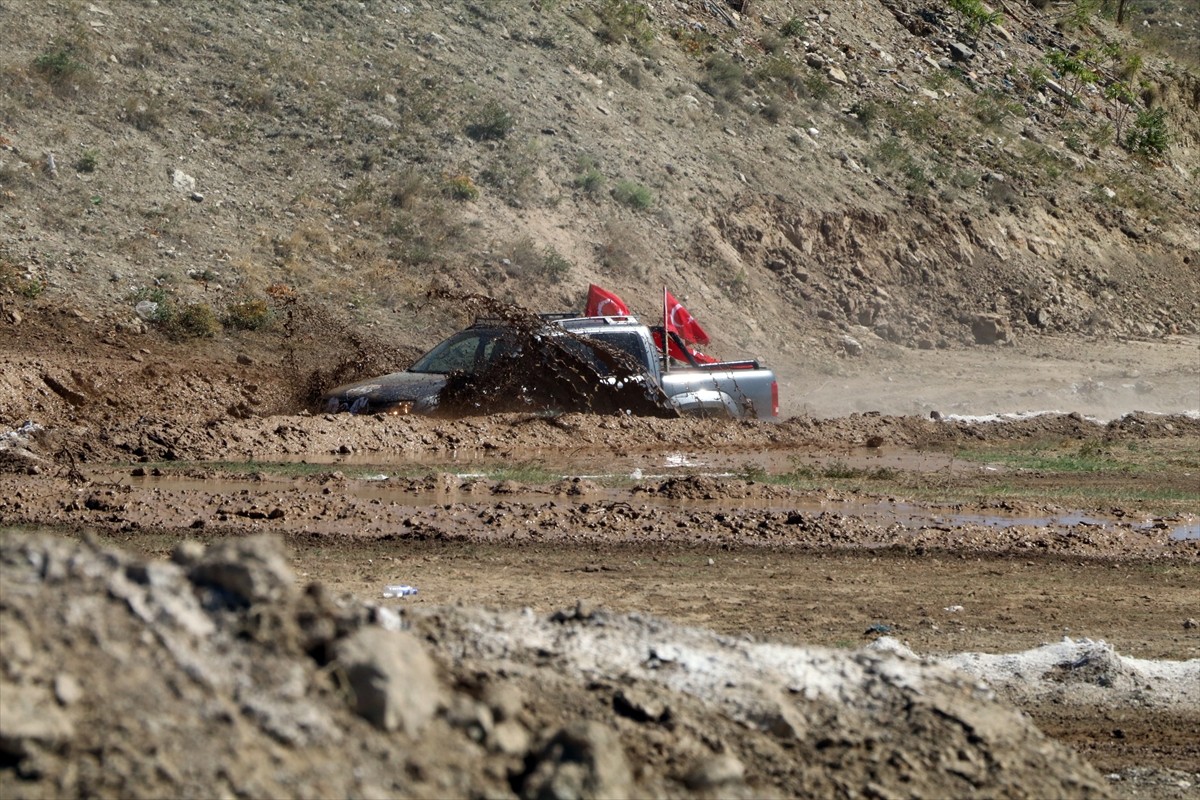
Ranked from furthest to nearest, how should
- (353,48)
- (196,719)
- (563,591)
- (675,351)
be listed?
(353,48)
(675,351)
(563,591)
(196,719)

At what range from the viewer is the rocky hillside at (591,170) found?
25.6 metres

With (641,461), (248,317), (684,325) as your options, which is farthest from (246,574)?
(248,317)

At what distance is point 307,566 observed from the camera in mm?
10156

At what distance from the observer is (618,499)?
13781mm

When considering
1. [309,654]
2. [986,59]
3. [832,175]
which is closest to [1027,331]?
[832,175]

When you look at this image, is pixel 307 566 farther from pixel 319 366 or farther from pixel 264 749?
pixel 319 366

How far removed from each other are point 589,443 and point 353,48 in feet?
56.0

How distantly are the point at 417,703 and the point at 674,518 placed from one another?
837 cm

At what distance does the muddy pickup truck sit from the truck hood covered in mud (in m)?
0.01

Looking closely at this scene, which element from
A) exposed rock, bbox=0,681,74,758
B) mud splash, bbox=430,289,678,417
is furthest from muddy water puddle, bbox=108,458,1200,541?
exposed rock, bbox=0,681,74,758

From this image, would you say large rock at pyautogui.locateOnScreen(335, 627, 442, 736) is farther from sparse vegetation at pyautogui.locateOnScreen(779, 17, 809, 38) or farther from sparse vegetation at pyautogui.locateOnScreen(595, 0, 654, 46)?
sparse vegetation at pyautogui.locateOnScreen(779, 17, 809, 38)

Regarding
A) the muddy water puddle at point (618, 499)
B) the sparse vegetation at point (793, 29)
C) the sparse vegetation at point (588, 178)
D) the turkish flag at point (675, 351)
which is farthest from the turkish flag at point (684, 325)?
the sparse vegetation at point (793, 29)

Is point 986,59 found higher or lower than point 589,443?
higher

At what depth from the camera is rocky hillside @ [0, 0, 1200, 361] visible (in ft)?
84.0
